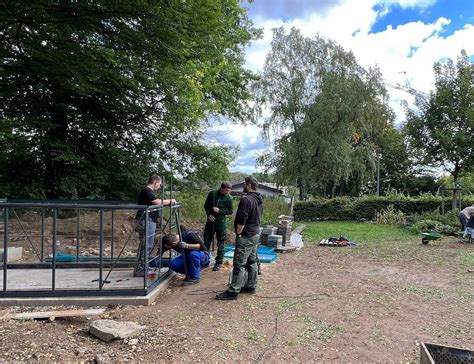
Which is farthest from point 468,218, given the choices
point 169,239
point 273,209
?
point 169,239

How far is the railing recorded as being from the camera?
5.55 metres

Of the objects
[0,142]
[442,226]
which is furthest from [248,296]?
[442,226]

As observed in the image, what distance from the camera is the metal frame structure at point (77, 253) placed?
5.46m

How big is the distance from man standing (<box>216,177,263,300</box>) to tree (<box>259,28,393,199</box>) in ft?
72.5

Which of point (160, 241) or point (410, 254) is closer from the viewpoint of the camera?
point (160, 241)

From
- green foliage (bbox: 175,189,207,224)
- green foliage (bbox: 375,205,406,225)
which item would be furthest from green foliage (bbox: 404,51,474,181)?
green foliage (bbox: 175,189,207,224)

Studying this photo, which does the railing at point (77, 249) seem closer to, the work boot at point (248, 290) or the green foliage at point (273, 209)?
the work boot at point (248, 290)

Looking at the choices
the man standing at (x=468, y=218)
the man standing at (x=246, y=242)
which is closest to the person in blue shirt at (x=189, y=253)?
the man standing at (x=246, y=242)

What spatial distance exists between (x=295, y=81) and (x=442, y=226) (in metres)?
15.5

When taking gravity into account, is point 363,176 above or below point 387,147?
below

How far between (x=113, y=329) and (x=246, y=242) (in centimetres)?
225

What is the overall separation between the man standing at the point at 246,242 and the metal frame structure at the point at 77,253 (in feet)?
3.99

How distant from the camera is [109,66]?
419 inches

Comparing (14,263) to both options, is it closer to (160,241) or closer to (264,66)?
(160,241)
